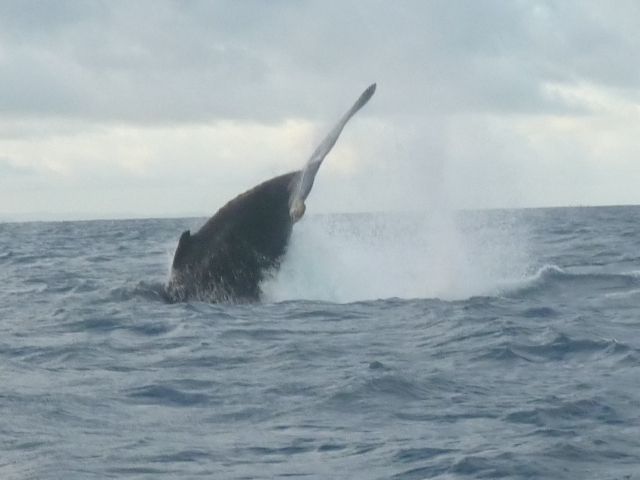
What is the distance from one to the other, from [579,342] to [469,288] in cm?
482

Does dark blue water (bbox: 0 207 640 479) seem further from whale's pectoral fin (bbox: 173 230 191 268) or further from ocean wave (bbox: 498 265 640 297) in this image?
whale's pectoral fin (bbox: 173 230 191 268)

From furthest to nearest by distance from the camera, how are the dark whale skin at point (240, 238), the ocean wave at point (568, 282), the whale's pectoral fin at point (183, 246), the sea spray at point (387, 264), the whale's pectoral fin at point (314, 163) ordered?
the ocean wave at point (568, 282) → the sea spray at point (387, 264) → the dark whale skin at point (240, 238) → the whale's pectoral fin at point (183, 246) → the whale's pectoral fin at point (314, 163)

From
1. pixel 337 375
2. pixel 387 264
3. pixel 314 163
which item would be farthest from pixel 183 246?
pixel 387 264

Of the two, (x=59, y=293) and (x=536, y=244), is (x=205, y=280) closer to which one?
(x=59, y=293)

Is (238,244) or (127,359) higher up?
(238,244)

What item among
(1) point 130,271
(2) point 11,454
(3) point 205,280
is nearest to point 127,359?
(3) point 205,280

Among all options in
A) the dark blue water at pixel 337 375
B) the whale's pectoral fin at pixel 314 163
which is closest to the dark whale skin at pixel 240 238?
the whale's pectoral fin at pixel 314 163

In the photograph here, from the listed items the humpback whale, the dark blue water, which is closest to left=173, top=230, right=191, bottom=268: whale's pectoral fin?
the humpback whale

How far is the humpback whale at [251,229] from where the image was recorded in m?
11.8

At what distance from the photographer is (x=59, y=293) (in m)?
16.7

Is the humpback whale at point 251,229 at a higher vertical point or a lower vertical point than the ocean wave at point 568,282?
higher

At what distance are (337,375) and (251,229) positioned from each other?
3.15m

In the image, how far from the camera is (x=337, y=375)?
30.2ft

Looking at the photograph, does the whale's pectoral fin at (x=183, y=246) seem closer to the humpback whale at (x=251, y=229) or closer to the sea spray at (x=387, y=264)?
the humpback whale at (x=251, y=229)
